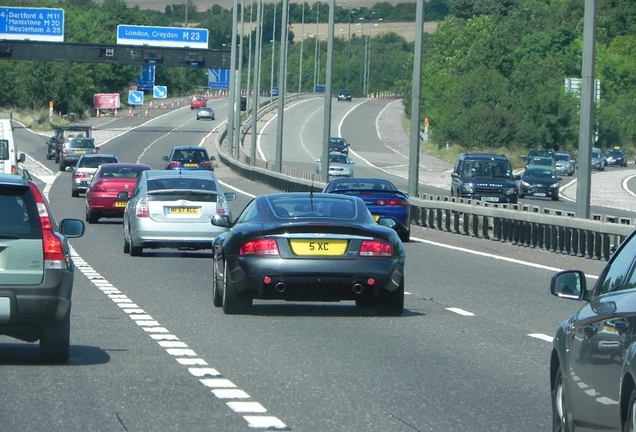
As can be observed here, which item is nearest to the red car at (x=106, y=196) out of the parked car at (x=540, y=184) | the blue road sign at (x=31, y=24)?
the parked car at (x=540, y=184)

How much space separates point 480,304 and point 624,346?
1131 cm

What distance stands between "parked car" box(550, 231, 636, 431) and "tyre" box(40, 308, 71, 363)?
452 centimetres

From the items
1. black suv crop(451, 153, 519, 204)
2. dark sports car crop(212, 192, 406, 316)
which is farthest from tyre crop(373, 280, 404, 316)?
black suv crop(451, 153, 519, 204)

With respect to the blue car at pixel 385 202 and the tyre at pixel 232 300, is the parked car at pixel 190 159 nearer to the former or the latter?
the blue car at pixel 385 202

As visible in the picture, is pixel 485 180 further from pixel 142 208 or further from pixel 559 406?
pixel 559 406

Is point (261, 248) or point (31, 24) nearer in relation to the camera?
point (261, 248)

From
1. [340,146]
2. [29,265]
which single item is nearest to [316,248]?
[29,265]

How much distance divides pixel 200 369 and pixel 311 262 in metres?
3.80

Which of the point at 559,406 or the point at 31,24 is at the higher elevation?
the point at 31,24

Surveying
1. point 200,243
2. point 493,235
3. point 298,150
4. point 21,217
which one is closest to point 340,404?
point 21,217

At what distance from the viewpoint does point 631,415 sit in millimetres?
Result: 5594

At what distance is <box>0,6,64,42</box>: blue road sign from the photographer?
331 feet

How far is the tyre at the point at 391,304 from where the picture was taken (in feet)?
49.8

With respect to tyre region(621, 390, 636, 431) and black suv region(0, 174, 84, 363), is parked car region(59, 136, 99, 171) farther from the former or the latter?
tyre region(621, 390, 636, 431)
